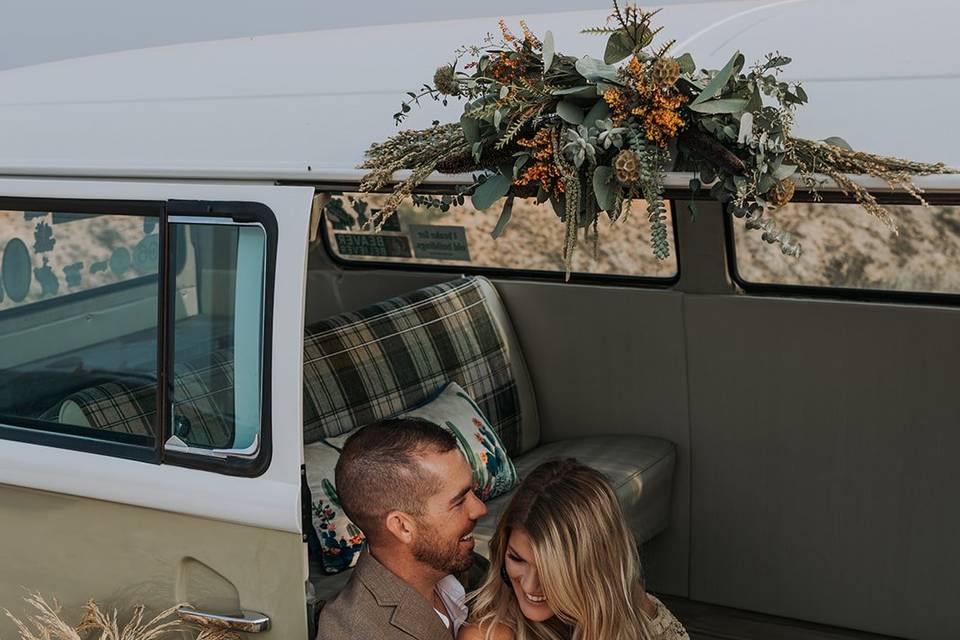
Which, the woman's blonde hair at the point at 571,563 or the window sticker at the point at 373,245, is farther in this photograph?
the window sticker at the point at 373,245

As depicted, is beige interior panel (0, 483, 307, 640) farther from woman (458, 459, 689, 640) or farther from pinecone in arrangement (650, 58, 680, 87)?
pinecone in arrangement (650, 58, 680, 87)

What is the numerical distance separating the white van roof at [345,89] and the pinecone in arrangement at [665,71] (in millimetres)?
246

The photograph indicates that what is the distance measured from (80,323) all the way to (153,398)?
288 millimetres

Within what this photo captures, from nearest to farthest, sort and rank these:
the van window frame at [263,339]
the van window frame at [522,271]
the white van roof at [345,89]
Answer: the white van roof at [345,89] < the van window frame at [263,339] < the van window frame at [522,271]

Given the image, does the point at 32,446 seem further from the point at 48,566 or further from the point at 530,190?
the point at 530,190

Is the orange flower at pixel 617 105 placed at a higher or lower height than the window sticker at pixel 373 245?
higher

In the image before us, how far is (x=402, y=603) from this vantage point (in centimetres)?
247

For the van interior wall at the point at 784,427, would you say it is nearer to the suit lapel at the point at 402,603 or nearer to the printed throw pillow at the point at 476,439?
the printed throw pillow at the point at 476,439

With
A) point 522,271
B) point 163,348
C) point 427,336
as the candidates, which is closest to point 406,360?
point 427,336

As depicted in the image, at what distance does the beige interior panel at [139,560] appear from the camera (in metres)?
2.51

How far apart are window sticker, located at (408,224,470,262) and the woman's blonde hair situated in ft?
7.65

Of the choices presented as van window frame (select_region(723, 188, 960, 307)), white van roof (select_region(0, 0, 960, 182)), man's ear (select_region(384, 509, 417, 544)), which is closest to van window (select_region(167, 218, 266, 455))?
white van roof (select_region(0, 0, 960, 182))

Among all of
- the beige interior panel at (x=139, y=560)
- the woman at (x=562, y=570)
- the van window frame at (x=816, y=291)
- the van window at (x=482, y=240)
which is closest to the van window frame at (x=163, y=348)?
the beige interior panel at (x=139, y=560)

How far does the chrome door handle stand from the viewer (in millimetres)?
2543
